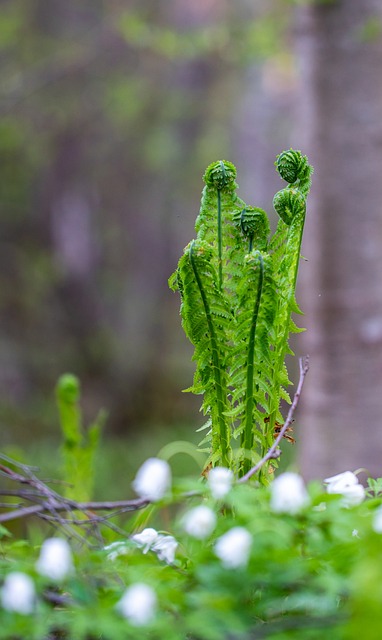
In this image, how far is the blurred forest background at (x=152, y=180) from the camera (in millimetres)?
2256

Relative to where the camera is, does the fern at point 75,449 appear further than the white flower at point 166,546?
Yes

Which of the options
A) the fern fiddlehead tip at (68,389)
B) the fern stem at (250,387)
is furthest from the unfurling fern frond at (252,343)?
the fern fiddlehead tip at (68,389)

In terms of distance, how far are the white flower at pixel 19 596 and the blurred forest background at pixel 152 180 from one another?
1658 millimetres

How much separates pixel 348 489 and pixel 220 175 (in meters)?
0.45

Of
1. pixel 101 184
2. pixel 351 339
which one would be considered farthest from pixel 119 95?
pixel 351 339

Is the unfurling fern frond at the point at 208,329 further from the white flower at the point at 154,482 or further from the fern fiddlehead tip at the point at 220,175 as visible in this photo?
the white flower at the point at 154,482

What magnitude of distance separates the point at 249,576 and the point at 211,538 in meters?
0.18

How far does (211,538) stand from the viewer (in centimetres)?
78

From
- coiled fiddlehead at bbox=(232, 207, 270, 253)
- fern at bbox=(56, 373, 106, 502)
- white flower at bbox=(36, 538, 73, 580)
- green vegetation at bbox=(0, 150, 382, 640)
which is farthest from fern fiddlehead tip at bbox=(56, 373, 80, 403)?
white flower at bbox=(36, 538, 73, 580)

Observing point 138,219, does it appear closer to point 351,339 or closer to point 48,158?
point 48,158

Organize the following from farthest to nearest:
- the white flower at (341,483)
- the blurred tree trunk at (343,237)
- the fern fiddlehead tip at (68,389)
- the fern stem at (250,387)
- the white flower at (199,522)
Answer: the blurred tree trunk at (343,237), the fern fiddlehead tip at (68,389), the fern stem at (250,387), the white flower at (341,483), the white flower at (199,522)

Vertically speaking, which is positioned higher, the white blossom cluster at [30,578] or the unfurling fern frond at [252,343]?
the unfurling fern frond at [252,343]

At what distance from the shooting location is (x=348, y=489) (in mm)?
796

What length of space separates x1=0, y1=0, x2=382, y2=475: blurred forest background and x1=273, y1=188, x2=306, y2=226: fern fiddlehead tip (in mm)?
1281
